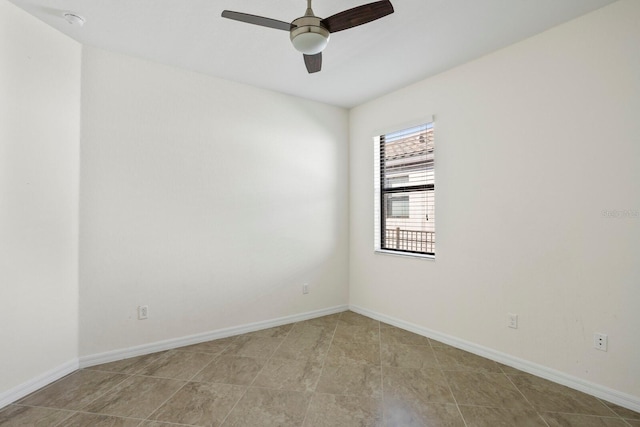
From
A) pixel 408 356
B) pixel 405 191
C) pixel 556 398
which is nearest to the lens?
pixel 556 398

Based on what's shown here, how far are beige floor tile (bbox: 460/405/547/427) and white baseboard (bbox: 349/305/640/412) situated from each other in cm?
54

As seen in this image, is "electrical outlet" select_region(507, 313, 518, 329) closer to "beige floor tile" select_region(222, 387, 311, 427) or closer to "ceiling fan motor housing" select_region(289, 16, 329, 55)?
"beige floor tile" select_region(222, 387, 311, 427)

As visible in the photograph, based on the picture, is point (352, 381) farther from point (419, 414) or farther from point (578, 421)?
point (578, 421)

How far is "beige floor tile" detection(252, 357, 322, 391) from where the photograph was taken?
229 centimetres

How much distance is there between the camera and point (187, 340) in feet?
9.78

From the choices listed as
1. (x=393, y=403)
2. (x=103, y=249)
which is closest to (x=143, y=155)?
(x=103, y=249)

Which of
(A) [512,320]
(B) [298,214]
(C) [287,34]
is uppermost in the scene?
(C) [287,34]

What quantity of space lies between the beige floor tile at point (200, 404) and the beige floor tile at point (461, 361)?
1674 mm

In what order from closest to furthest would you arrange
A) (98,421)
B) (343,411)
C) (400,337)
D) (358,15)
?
(358,15) < (98,421) < (343,411) < (400,337)

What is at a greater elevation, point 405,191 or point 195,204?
point 405,191

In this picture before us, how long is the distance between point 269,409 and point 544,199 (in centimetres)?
252

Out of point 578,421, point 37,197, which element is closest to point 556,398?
point 578,421

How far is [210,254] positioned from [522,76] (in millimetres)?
3217

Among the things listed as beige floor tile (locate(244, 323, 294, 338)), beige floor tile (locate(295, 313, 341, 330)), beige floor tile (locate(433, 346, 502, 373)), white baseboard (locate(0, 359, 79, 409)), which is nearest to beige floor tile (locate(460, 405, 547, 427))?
beige floor tile (locate(433, 346, 502, 373))
